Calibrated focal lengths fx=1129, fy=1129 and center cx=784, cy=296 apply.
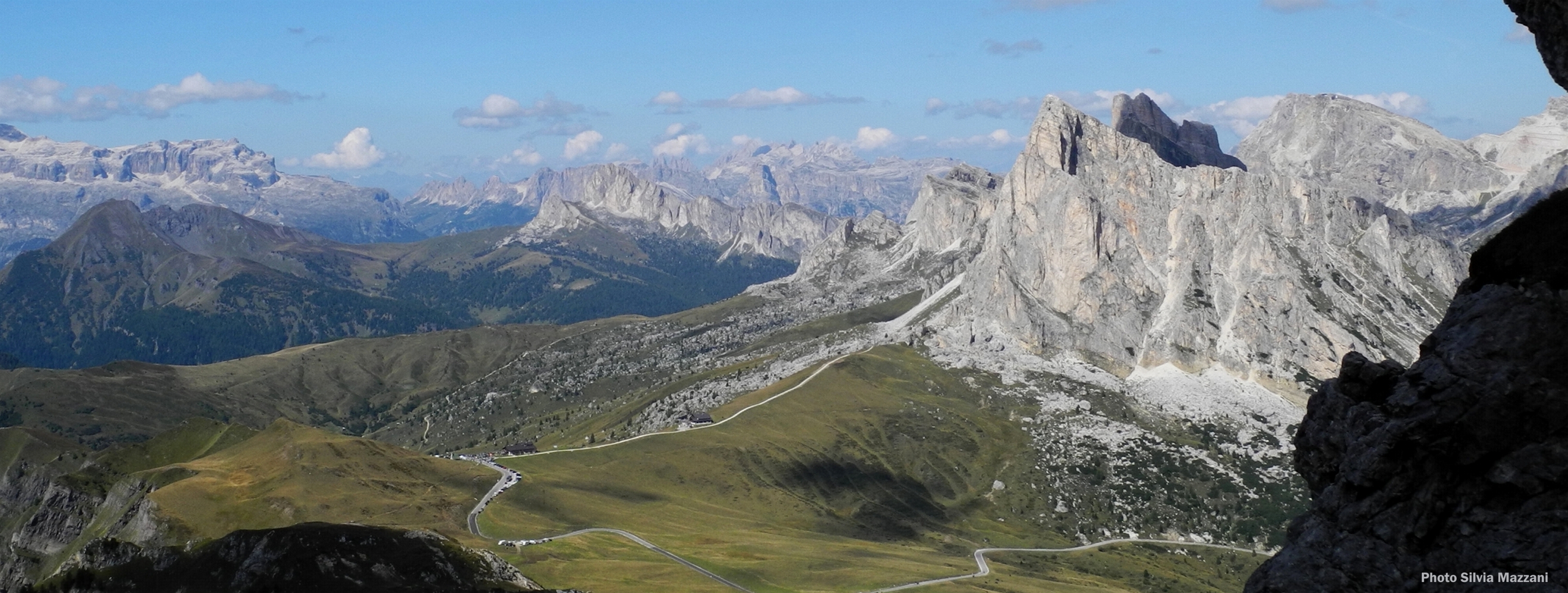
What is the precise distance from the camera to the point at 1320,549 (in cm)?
4988

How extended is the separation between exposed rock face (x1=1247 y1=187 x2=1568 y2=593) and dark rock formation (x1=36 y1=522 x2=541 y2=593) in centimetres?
9445

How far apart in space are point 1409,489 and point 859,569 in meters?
136

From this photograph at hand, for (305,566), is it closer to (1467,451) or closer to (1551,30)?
(1467,451)

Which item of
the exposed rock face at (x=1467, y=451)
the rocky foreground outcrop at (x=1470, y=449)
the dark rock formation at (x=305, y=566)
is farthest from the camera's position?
the dark rock formation at (x=305, y=566)

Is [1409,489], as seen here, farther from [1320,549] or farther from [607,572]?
[607,572]

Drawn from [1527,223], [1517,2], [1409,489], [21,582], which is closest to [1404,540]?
[1409,489]

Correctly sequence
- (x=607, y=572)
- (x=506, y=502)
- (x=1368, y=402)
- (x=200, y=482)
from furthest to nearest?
(x=506, y=502) < (x=200, y=482) < (x=607, y=572) < (x=1368, y=402)

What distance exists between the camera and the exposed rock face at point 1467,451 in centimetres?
4294

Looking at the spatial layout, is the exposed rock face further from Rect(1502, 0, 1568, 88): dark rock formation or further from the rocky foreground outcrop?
Rect(1502, 0, 1568, 88): dark rock formation

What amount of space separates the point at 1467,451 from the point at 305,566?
116148mm

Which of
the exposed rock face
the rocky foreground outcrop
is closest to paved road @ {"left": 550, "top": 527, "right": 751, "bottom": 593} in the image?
the rocky foreground outcrop

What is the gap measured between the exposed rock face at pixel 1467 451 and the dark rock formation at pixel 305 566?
9445cm

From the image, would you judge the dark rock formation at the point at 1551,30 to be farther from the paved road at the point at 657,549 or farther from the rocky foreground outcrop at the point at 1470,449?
the paved road at the point at 657,549

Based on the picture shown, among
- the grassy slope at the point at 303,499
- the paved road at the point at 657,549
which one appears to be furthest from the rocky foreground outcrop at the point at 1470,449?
the grassy slope at the point at 303,499
